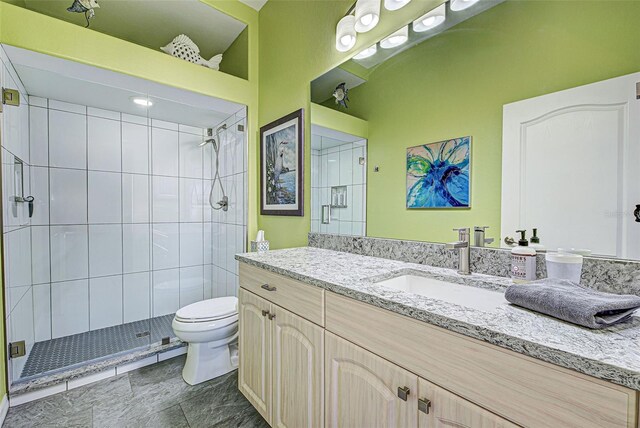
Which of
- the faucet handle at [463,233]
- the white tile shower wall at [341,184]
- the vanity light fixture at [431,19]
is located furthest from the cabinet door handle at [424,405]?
the vanity light fixture at [431,19]

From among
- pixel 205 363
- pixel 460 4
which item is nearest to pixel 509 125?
pixel 460 4

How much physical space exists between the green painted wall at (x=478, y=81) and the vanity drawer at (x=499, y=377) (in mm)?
595

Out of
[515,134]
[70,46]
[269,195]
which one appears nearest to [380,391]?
[515,134]

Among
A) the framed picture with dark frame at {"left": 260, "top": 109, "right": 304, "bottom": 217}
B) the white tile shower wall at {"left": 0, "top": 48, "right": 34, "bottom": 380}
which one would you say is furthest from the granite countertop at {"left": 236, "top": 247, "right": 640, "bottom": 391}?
the white tile shower wall at {"left": 0, "top": 48, "right": 34, "bottom": 380}

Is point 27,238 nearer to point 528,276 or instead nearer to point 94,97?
point 94,97

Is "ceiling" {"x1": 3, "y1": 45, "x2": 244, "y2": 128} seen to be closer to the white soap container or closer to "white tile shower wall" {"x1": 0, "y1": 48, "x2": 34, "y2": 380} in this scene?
"white tile shower wall" {"x1": 0, "y1": 48, "x2": 34, "y2": 380}

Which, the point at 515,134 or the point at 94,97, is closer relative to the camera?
the point at 515,134

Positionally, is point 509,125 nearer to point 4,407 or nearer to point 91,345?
point 4,407

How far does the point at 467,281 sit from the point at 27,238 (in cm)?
275

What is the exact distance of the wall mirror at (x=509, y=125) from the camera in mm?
835

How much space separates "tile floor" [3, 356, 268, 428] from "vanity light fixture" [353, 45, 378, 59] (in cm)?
206

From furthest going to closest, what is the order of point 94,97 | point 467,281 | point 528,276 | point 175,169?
point 175,169, point 94,97, point 467,281, point 528,276

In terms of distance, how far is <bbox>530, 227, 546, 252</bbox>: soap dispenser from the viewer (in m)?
0.97

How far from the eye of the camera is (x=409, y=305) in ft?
2.41
